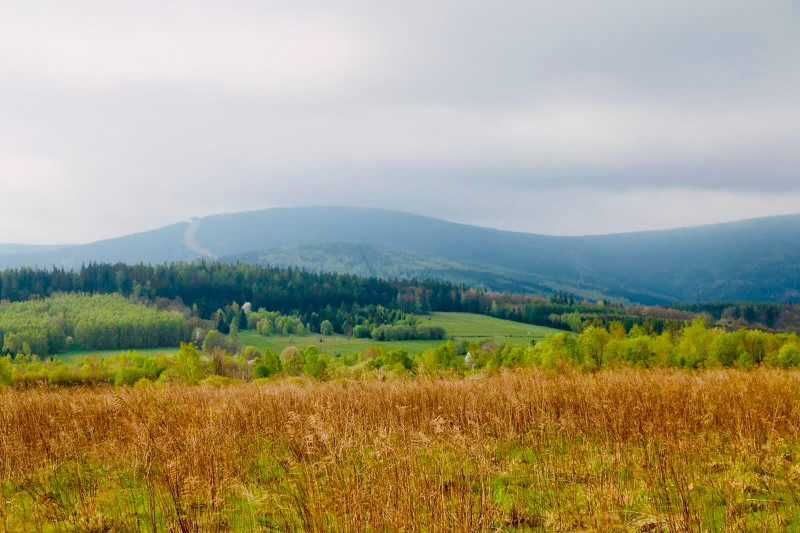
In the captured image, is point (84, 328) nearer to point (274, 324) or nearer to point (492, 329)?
point (274, 324)

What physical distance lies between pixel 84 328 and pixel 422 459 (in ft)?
529

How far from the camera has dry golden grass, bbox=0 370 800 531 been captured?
7176mm

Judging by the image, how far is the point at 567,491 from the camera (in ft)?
27.4

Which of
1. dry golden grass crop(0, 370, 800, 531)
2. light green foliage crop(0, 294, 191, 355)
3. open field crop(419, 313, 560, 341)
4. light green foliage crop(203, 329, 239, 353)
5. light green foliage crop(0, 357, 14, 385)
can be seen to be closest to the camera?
dry golden grass crop(0, 370, 800, 531)

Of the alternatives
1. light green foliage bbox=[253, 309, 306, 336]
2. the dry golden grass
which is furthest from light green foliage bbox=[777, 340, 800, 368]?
light green foliage bbox=[253, 309, 306, 336]

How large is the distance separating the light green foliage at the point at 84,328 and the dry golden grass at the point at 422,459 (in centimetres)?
14203

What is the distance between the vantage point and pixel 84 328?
495 ft

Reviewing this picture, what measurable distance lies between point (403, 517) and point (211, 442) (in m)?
5.01

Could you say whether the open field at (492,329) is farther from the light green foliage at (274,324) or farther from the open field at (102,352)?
the open field at (102,352)

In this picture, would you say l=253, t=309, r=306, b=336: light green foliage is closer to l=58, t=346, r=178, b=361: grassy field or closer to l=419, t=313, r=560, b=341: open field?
l=58, t=346, r=178, b=361: grassy field

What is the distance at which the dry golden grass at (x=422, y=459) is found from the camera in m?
7.18

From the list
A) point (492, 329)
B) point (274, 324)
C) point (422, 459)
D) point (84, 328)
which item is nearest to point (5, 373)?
point (422, 459)

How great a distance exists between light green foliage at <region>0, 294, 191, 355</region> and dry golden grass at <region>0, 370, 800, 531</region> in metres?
142

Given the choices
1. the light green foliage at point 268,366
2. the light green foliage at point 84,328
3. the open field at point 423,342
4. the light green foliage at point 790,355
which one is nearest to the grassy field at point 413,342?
the open field at point 423,342
